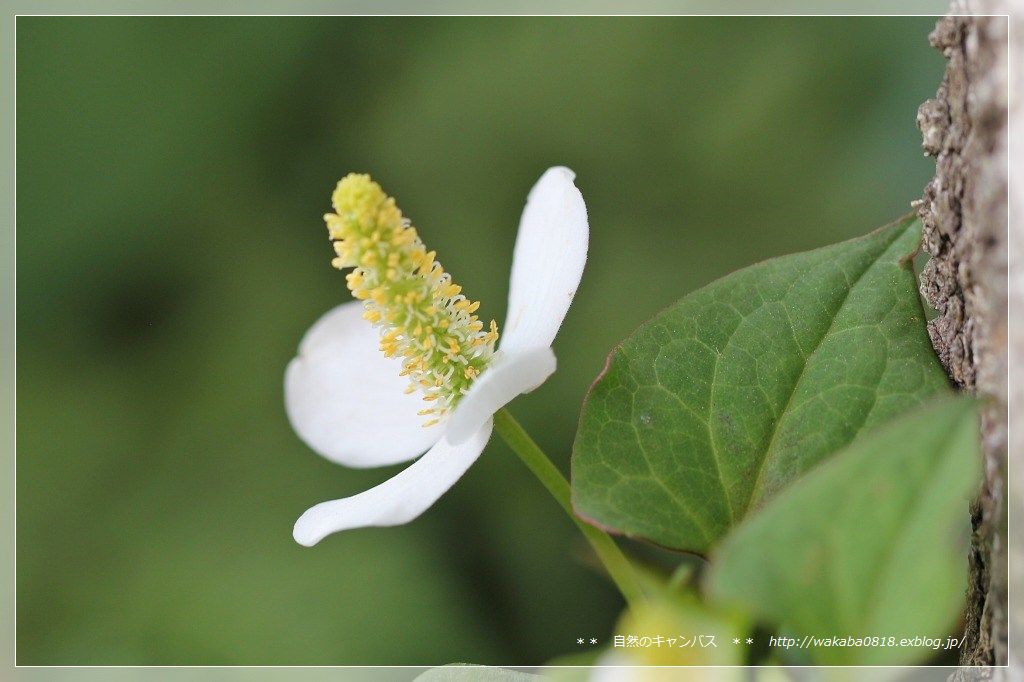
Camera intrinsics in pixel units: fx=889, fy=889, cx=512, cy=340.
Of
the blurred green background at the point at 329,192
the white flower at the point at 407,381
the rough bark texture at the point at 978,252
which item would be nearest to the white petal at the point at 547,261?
the white flower at the point at 407,381

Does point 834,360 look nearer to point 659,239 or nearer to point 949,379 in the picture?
point 949,379

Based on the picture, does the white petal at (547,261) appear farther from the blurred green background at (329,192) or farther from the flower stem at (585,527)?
the blurred green background at (329,192)

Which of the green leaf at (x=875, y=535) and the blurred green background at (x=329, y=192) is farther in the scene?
the blurred green background at (x=329, y=192)

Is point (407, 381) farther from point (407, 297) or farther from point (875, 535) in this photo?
point (875, 535)

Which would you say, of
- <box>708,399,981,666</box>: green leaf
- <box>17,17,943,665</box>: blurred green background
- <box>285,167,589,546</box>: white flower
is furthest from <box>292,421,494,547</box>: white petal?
<box>17,17,943,665</box>: blurred green background

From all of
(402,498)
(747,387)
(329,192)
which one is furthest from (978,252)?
(329,192)
